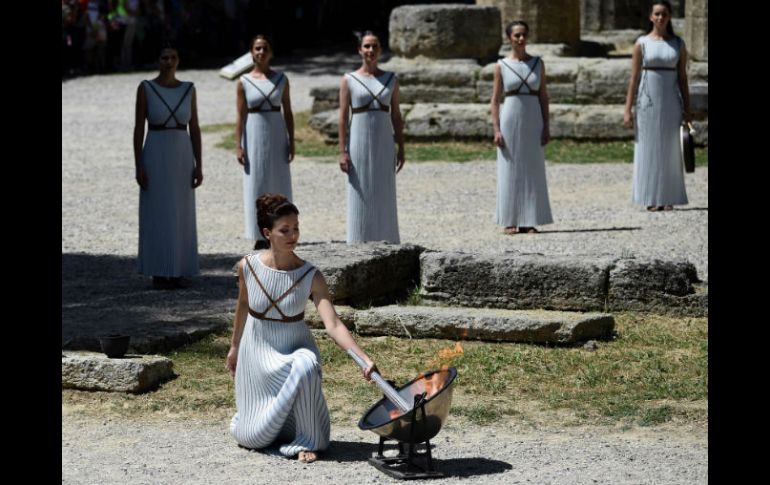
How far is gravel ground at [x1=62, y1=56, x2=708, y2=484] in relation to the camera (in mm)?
5434

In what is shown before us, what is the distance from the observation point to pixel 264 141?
10.8m

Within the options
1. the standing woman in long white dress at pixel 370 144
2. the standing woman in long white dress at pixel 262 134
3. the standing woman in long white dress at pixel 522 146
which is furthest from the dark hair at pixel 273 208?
the standing woman in long white dress at pixel 522 146

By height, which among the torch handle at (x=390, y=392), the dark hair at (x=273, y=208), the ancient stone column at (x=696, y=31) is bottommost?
the torch handle at (x=390, y=392)

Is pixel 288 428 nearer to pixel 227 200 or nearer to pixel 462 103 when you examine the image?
pixel 227 200

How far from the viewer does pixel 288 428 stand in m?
5.73

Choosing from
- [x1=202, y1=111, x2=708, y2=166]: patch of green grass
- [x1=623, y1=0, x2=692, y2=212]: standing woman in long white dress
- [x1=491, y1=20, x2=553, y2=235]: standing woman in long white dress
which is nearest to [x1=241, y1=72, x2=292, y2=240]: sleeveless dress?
[x1=491, y1=20, x2=553, y2=235]: standing woman in long white dress

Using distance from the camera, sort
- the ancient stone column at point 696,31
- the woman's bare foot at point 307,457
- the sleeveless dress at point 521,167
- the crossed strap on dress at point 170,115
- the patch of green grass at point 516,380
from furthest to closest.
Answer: the ancient stone column at point 696,31 < the sleeveless dress at point 521,167 < the crossed strap on dress at point 170,115 < the patch of green grass at point 516,380 < the woman's bare foot at point 307,457

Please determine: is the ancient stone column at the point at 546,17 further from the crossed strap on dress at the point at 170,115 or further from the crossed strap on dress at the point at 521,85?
the crossed strap on dress at the point at 170,115

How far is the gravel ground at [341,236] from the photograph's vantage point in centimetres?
543

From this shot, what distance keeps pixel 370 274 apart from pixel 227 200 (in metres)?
5.54

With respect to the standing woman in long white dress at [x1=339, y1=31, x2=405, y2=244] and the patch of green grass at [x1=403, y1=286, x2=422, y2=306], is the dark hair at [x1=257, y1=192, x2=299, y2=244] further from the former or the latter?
the standing woman in long white dress at [x1=339, y1=31, x2=405, y2=244]

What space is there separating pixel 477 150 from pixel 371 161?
20.1ft

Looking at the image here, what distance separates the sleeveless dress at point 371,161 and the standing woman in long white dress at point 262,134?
22.2 inches
